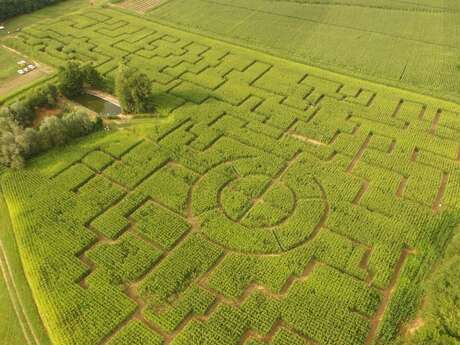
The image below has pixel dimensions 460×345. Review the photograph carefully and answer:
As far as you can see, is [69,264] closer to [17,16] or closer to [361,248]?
[361,248]

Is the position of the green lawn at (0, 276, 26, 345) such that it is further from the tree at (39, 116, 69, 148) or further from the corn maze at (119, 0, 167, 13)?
the corn maze at (119, 0, 167, 13)

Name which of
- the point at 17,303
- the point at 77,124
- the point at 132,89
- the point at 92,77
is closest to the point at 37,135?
the point at 77,124

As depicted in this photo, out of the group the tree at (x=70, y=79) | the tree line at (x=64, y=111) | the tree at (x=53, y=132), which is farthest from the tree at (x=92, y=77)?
the tree at (x=53, y=132)

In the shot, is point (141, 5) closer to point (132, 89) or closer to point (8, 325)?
point (132, 89)

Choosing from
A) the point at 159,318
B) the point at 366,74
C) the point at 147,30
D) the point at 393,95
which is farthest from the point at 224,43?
the point at 159,318

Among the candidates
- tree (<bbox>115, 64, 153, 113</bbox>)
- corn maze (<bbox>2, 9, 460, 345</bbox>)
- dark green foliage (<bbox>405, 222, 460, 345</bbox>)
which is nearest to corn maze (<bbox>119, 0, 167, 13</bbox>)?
corn maze (<bbox>2, 9, 460, 345</bbox>)

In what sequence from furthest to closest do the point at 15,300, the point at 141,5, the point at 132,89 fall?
the point at 141,5 < the point at 132,89 < the point at 15,300

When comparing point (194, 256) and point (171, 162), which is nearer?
point (194, 256)
